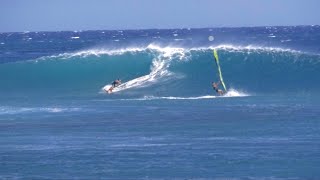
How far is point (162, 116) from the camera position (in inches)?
1072

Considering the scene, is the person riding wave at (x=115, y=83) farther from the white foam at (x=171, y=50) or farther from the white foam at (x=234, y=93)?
the white foam at (x=171, y=50)

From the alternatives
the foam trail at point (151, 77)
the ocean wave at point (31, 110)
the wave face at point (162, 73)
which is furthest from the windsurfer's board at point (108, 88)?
the ocean wave at point (31, 110)

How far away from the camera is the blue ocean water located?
19516mm

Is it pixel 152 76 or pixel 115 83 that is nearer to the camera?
pixel 115 83

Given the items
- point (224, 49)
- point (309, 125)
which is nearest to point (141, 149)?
point (309, 125)

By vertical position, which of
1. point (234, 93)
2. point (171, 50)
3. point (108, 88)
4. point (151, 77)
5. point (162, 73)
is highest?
point (171, 50)

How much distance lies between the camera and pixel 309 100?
31594mm

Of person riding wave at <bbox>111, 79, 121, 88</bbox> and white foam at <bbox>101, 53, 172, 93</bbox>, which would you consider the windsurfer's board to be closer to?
white foam at <bbox>101, 53, 172, 93</bbox>

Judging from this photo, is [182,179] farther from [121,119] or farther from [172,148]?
[121,119]

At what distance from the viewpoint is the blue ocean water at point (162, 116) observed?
19516 mm

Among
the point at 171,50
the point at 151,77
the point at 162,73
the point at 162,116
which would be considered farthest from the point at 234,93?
the point at 171,50

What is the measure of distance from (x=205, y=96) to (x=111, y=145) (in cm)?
1279

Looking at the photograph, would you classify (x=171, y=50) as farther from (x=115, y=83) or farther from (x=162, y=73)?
(x=115, y=83)

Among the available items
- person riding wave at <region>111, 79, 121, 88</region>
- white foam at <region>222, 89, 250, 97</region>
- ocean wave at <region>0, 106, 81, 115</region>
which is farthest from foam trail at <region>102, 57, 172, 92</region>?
ocean wave at <region>0, 106, 81, 115</region>
